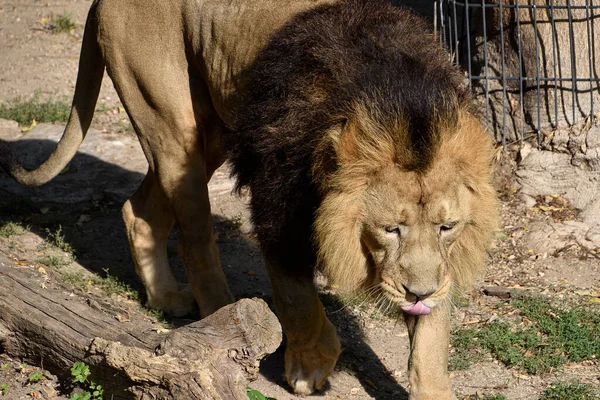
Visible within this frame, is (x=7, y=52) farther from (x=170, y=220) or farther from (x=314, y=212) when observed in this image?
(x=314, y=212)

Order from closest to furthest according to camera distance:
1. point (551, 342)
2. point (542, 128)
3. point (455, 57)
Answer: point (551, 342) < point (542, 128) < point (455, 57)

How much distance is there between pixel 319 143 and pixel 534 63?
329 centimetres

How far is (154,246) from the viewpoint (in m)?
5.44

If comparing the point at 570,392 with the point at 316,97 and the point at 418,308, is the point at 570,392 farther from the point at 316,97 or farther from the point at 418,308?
the point at 316,97

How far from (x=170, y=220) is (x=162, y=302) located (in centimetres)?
53

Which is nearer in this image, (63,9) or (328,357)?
(328,357)

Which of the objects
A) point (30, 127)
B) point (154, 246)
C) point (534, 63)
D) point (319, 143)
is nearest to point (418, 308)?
point (319, 143)

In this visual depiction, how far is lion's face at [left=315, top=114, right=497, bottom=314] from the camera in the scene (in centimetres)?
339

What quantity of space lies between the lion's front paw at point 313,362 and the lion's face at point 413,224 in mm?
973

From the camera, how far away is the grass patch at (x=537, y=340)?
462cm

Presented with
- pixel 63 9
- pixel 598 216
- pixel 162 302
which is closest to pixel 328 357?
pixel 162 302

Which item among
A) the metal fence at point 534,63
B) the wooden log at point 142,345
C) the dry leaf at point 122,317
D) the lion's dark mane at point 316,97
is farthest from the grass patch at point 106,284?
the metal fence at point 534,63

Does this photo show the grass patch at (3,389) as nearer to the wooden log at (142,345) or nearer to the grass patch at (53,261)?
the wooden log at (142,345)

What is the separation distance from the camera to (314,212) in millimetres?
3658
